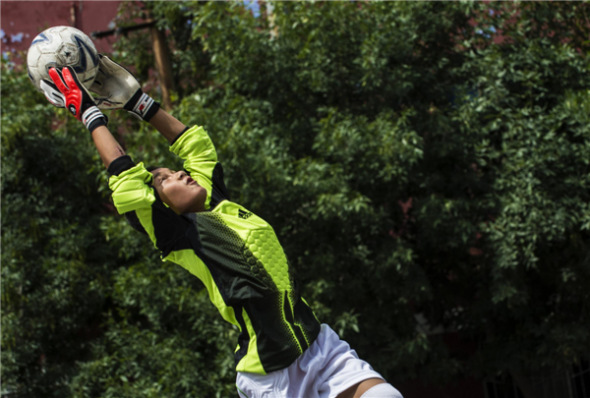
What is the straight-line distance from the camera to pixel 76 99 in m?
3.23

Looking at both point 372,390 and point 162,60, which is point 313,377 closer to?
point 372,390

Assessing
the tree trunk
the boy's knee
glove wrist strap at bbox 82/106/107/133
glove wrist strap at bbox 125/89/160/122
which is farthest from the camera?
the tree trunk

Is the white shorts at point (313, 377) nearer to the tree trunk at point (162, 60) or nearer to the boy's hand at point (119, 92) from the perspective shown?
the boy's hand at point (119, 92)

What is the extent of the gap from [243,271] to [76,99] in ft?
3.74

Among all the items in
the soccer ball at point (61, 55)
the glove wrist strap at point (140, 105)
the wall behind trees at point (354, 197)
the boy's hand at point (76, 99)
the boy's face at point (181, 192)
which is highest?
the soccer ball at point (61, 55)

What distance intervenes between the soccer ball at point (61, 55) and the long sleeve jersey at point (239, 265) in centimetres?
69

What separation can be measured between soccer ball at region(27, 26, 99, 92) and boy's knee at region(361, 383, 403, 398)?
6.79 feet

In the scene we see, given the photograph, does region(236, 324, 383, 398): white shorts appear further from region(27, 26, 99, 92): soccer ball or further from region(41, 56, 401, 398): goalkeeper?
region(27, 26, 99, 92): soccer ball

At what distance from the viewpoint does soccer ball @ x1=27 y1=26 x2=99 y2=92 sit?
11.2ft

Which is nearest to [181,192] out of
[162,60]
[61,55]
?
[61,55]

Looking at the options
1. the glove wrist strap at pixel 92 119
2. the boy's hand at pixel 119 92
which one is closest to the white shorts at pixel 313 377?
the glove wrist strap at pixel 92 119

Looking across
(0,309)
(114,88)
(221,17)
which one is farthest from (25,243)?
(114,88)

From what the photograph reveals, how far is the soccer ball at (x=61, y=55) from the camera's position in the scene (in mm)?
3412

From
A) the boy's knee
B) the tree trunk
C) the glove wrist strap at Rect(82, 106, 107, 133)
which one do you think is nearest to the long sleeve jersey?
the glove wrist strap at Rect(82, 106, 107, 133)
